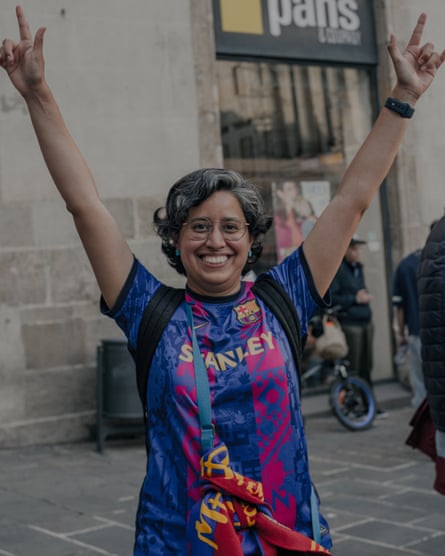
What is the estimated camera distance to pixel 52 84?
26.8 ft

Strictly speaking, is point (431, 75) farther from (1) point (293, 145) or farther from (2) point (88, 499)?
(1) point (293, 145)

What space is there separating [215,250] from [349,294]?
22.9 ft

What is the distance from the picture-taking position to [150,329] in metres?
2.37

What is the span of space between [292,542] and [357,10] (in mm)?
9248

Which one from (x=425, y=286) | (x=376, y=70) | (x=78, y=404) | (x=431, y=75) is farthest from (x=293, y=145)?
(x=431, y=75)

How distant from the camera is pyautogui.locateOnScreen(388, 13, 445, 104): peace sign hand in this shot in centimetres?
252

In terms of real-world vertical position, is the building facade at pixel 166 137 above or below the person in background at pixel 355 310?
above

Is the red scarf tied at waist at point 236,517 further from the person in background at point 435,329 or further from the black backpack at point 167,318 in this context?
the person in background at point 435,329

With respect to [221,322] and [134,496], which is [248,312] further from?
[134,496]

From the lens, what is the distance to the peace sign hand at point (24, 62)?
7.77 ft

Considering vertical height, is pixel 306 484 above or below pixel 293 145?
below

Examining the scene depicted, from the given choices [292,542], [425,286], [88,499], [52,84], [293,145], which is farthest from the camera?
[293,145]

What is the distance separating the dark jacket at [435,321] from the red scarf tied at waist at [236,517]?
1790 millimetres

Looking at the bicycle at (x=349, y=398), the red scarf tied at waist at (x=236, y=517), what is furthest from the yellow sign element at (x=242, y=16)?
the red scarf tied at waist at (x=236, y=517)
